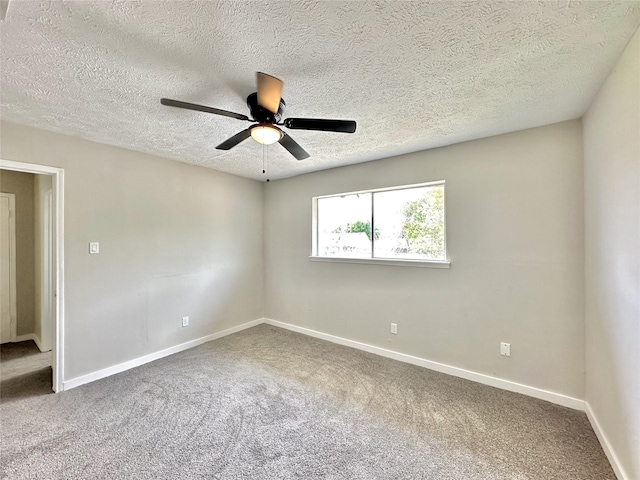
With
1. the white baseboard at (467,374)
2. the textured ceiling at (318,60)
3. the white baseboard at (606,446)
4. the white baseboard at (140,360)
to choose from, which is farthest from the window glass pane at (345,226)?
the white baseboard at (606,446)

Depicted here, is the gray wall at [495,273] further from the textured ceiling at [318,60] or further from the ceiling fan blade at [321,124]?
the ceiling fan blade at [321,124]

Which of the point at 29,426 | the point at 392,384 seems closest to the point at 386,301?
the point at 392,384

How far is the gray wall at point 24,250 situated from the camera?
3568 millimetres

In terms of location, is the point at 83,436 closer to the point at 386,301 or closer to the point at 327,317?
the point at 327,317

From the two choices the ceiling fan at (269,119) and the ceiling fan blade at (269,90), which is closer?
the ceiling fan blade at (269,90)

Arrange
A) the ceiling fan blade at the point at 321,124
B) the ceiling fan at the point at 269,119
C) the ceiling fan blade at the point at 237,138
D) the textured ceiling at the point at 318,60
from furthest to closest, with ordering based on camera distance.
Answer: the ceiling fan blade at the point at 237,138, the ceiling fan blade at the point at 321,124, the ceiling fan at the point at 269,119, the textured ceiling at the point at 318,60

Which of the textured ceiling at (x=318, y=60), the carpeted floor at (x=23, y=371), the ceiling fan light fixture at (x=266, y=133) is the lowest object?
the carpeted floor at (x=23, y=371)

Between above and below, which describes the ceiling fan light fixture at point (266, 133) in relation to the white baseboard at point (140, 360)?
above

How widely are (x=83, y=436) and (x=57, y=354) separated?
39.5 inches

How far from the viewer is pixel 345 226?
3.68 meters

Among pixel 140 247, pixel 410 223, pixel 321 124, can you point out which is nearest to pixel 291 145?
pixel 321 124

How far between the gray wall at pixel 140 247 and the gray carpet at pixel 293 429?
520mm

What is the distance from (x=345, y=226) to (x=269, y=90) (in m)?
2.45

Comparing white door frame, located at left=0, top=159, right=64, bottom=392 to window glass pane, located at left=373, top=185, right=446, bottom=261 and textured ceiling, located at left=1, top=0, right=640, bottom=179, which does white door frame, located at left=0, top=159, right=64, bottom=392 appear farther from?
window glass pane, located at left=373, top=185, right=446, bottom=261
